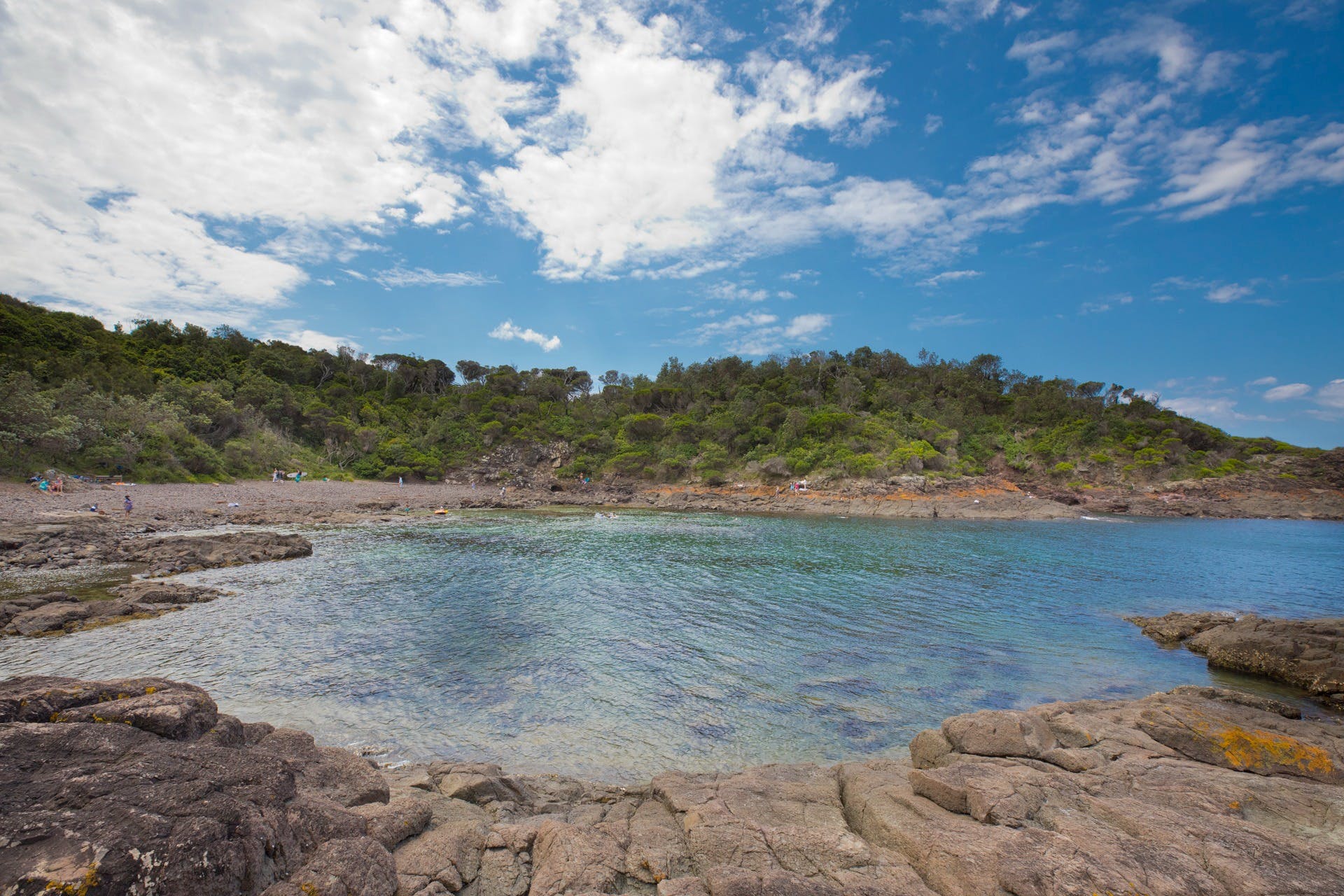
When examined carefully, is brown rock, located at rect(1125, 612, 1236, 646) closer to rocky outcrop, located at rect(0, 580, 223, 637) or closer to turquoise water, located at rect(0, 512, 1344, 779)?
turquoise water, located at rect(0, 512, 1344, 779)

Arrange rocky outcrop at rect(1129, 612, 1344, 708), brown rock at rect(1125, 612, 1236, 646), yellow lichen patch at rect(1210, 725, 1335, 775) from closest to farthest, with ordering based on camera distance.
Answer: yellow lichen patch at rect(1210, 725, 1335, 775), rocky outcrop at rect(1129, 612, 1344, 708), brown rock at rect(1125, 612, 1236, 646)

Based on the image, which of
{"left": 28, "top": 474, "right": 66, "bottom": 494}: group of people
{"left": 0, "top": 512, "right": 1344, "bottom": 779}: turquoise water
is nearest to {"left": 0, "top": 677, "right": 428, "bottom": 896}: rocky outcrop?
{"left": 0, "top": 512, "right": 1344, "bottom": 779}: turquoise water

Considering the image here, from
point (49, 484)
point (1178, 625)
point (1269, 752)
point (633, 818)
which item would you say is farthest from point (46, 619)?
point (1178, 625)

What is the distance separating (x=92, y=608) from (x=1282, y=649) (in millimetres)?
27386

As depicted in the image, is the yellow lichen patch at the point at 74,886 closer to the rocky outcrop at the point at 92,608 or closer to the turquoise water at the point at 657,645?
the turquoise water at the point at 657,645

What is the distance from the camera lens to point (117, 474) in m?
36.3

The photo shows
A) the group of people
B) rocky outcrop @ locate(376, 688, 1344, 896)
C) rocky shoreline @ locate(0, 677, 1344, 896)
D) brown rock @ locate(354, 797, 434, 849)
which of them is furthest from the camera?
the group of people

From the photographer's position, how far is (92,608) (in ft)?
42.5

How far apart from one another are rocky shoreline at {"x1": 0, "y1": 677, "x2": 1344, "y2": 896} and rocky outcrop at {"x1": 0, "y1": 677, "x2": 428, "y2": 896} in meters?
0.02

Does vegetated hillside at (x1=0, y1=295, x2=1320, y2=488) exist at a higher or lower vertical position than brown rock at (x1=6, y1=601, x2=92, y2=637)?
higher

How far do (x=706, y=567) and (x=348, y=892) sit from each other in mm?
19558

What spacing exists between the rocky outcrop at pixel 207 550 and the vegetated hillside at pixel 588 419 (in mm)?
23327

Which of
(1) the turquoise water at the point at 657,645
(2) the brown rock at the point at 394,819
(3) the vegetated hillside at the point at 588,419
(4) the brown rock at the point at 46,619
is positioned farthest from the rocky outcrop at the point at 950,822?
(3) the vegetated hillside at the point at 588,419

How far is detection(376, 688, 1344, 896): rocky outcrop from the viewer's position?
13.6ft
